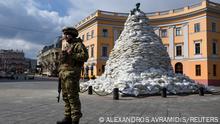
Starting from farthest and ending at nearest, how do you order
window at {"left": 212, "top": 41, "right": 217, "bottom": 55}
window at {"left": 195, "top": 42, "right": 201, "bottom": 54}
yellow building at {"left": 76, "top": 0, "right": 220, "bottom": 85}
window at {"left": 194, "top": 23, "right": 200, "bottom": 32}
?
window at {"left": 194, "top": 23, "right": 200, "bottom": 32}, window at {"left": 195, "top": 42, "right": 201, "bottom": 54}, window at {"left": 212, "top": 41, "right": 217, "bottom": 55}, yellow building at {"left": 76, "top": 0, "right": 220, "bottom": 85}

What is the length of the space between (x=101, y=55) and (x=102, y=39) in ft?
9.88

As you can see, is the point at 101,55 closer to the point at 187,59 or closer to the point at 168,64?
the point at 187,59

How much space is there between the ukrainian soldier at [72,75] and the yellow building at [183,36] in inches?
1460

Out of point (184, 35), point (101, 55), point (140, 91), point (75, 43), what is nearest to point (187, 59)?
point (184, 35)

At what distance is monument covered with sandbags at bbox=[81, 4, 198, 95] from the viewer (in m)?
17.0

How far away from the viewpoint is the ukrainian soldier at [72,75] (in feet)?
17.2

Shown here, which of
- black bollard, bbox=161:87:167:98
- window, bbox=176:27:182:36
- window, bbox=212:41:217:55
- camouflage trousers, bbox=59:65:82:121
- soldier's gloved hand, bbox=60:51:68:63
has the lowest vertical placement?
black bollard, bbox=161:87:167:98

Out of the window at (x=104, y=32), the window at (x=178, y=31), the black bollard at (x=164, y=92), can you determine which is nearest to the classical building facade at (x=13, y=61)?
the window at (x=104, y=32)

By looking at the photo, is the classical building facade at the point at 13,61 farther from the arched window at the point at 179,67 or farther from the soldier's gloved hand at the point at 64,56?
the soldier's gloved hand at the point at 64,56

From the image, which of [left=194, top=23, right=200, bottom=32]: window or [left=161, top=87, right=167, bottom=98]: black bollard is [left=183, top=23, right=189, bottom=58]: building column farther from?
[left=161, top=87, right=167, bottom=98]: black bollard

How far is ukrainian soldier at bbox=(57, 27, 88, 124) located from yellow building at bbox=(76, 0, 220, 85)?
37076 millimetres

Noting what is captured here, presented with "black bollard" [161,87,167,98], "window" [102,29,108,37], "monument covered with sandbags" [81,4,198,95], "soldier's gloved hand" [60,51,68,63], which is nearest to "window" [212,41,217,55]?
"window" [102,29,108,37]

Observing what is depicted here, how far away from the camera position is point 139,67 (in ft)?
62.5

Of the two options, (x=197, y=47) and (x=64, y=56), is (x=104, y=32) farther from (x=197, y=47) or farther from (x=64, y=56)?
(x=64, y=56)
